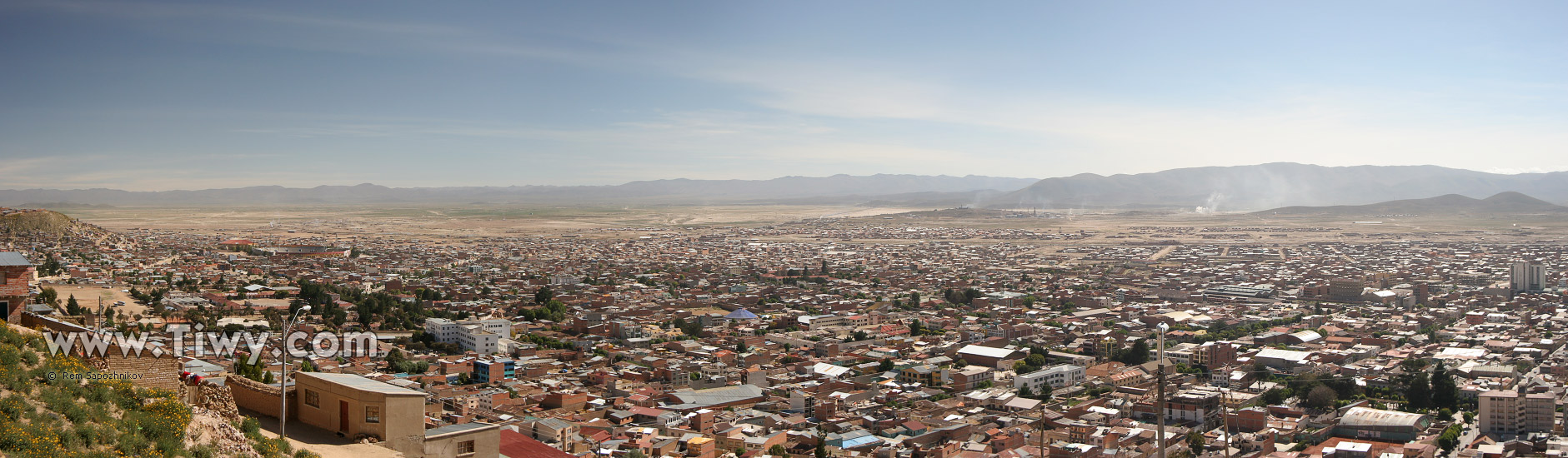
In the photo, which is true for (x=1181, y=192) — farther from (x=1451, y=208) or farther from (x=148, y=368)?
(x=148, y=368)

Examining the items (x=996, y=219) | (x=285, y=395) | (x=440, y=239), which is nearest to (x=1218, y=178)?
(x=996, y=219)

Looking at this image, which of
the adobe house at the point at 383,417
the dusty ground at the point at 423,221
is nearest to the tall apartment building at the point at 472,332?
the adobe house at the point at 383,417

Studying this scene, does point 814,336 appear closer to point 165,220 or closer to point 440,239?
point 440,239

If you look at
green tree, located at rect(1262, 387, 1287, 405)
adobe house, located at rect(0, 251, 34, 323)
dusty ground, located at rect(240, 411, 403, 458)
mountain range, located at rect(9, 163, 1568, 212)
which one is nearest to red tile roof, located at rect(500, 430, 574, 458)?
dusty ground, located at rect(240, 411, 403, 458)

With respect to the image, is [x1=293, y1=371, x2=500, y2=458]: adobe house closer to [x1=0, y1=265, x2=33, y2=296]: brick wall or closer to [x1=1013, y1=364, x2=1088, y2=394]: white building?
[x1=0, y1=265, x2=33, y2=296]: brick wall

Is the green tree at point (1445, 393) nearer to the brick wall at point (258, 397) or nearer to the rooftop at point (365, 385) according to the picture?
the rooftop at point (365, 385)

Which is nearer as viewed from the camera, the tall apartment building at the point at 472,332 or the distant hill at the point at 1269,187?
the tall apartment building at the point at 472,332
